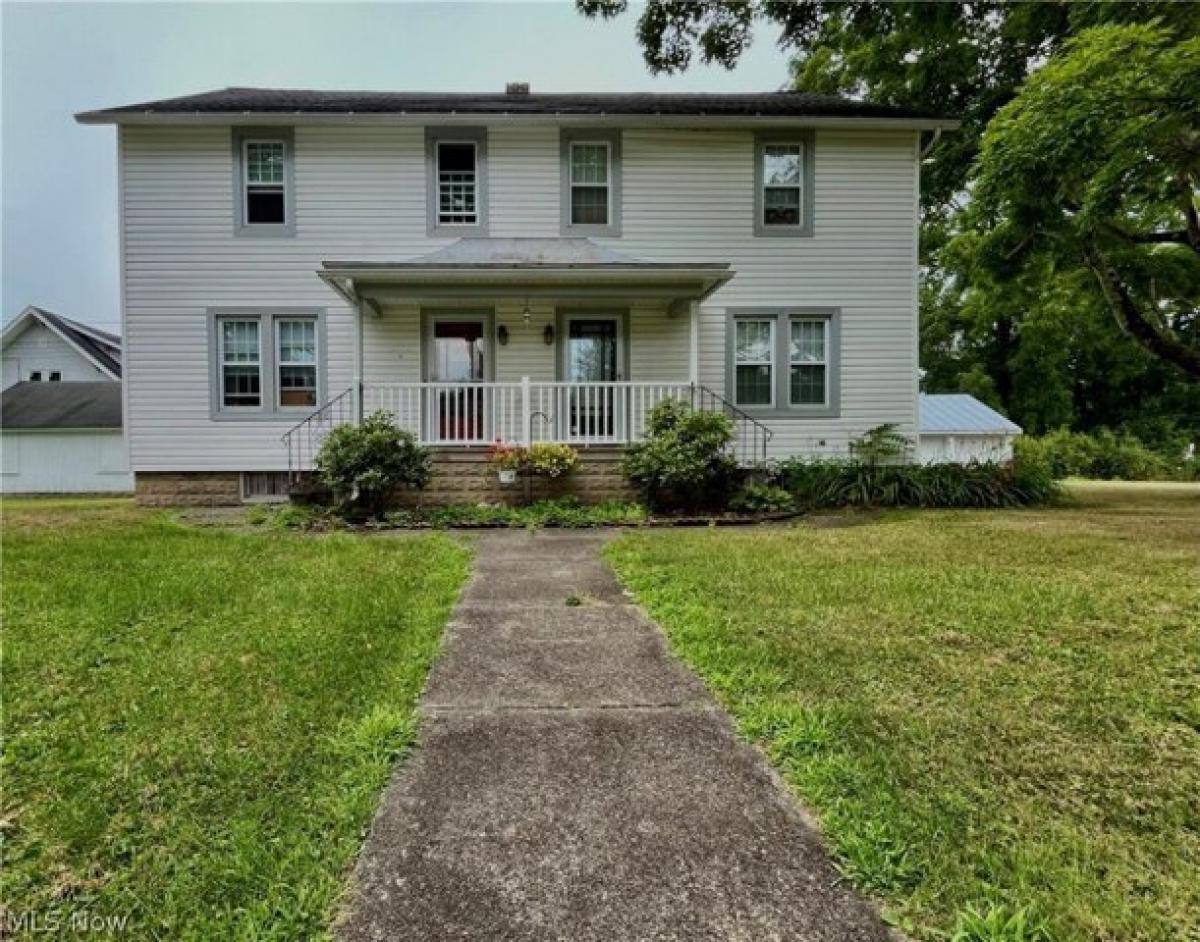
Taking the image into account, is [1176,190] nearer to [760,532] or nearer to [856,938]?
[760,532]

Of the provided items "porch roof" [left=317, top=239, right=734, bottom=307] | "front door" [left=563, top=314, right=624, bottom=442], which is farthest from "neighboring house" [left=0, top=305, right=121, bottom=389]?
"front door" [left=563, top=314, right=624, bottom=442]

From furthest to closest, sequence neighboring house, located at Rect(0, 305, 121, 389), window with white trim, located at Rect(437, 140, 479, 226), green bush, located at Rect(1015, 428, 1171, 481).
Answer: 1. green bush, located at Rect(1015, 428, 1171, 481)
2. neighboring house, located at Rect(0, 305, 121, 389)
3. window with white trim, located at Rect(437, 140, 479, 226)

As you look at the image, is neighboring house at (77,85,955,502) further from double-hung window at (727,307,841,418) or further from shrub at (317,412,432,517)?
shrub at (317,412,432,517)

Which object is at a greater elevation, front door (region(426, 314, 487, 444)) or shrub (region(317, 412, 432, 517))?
front door (region(426, 314, 487, 444))

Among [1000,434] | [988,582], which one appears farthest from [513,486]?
[1000,434]

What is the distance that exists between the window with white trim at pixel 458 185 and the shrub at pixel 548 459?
4574 mm

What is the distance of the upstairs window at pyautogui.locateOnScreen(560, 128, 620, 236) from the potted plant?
4.38 meters

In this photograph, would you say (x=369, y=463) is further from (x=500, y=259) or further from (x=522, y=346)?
(x=500, y=259)

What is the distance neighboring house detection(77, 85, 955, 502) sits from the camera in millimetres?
10398

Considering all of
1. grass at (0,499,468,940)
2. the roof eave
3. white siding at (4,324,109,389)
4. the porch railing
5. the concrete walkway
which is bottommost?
the concrete walkway

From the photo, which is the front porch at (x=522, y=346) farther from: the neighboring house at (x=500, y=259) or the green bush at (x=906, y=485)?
the green bush at (x=906, y=485)

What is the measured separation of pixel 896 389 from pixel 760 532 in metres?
5.41

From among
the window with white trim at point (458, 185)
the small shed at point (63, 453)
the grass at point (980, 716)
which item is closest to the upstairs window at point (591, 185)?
the window with white trim at point (458, 185)

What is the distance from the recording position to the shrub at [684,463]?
337 inches
